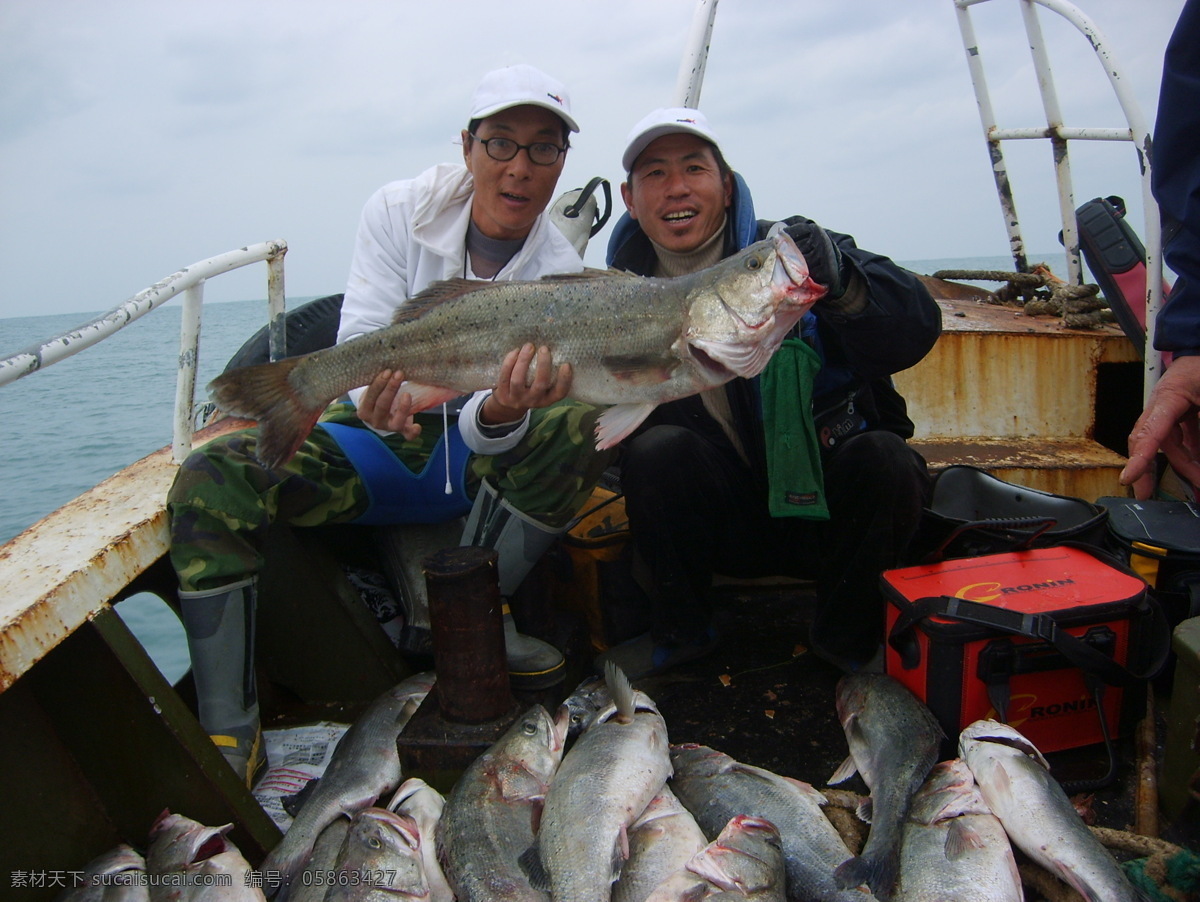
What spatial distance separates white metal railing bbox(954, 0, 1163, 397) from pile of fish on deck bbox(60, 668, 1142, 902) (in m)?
2.60

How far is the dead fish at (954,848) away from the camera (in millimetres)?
1973

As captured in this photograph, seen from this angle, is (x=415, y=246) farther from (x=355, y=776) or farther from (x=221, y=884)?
(x=221, y=884)

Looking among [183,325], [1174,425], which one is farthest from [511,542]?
[1174,425]

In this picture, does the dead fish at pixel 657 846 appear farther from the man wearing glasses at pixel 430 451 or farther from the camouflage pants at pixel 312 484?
the camouflage pants at pixel 312 484

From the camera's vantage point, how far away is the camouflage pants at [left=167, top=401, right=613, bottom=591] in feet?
8.99

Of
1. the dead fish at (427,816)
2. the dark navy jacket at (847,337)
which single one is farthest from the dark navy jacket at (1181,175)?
the dead fish at (427,816)

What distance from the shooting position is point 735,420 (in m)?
3.42

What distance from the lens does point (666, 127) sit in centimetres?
317

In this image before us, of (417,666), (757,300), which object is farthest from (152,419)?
(757,300)

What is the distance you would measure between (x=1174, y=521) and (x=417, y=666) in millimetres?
3053

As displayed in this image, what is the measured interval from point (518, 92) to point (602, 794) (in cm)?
242

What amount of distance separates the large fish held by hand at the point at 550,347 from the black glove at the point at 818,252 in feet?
0.67

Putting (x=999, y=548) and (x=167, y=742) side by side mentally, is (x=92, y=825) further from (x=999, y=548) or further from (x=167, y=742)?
(x=999, y=548)

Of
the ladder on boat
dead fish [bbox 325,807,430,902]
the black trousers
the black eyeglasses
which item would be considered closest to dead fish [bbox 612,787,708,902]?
dead fish [bbox 325,807,430,902]
